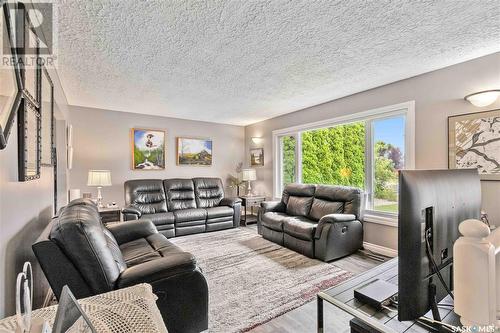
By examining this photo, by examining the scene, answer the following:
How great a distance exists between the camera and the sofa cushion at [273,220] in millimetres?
3717

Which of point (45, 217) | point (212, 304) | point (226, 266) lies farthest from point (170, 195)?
point (212, 304)

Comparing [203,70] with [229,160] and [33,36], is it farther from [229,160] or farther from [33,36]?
[229,160]

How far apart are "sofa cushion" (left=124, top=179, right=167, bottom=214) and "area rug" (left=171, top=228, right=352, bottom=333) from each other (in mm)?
945

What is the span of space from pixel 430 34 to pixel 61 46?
3.36 meters

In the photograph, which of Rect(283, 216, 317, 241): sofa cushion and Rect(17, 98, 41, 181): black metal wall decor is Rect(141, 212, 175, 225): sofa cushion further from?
Rect(17, 98, 41, 181): black metal wall decor

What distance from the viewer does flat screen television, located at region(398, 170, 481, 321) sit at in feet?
2.47

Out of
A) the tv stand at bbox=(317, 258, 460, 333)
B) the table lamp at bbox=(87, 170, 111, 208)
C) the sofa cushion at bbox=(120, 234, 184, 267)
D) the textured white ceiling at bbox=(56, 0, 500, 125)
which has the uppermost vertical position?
the textured white ceiling at bbox=(56, 0, 500, 125)

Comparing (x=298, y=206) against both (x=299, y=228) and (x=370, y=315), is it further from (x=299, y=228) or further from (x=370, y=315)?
(x=370, y=315)

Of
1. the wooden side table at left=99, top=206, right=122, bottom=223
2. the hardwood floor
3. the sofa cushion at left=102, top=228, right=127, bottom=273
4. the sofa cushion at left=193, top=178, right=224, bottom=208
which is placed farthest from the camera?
the sofa cushion at left=193, top=178, right=224, bottom=208

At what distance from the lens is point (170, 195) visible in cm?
477

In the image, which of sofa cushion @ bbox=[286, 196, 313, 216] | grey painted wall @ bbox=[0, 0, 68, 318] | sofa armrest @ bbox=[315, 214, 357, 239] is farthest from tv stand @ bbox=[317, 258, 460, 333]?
sofa cushion @ bbox=[286, 196, 313, 216]

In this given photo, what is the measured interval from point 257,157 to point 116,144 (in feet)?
10.4

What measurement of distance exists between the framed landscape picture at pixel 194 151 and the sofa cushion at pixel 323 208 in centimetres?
298

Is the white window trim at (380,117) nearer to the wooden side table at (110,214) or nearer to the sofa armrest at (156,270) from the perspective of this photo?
the sofa armrest at (156,270)
